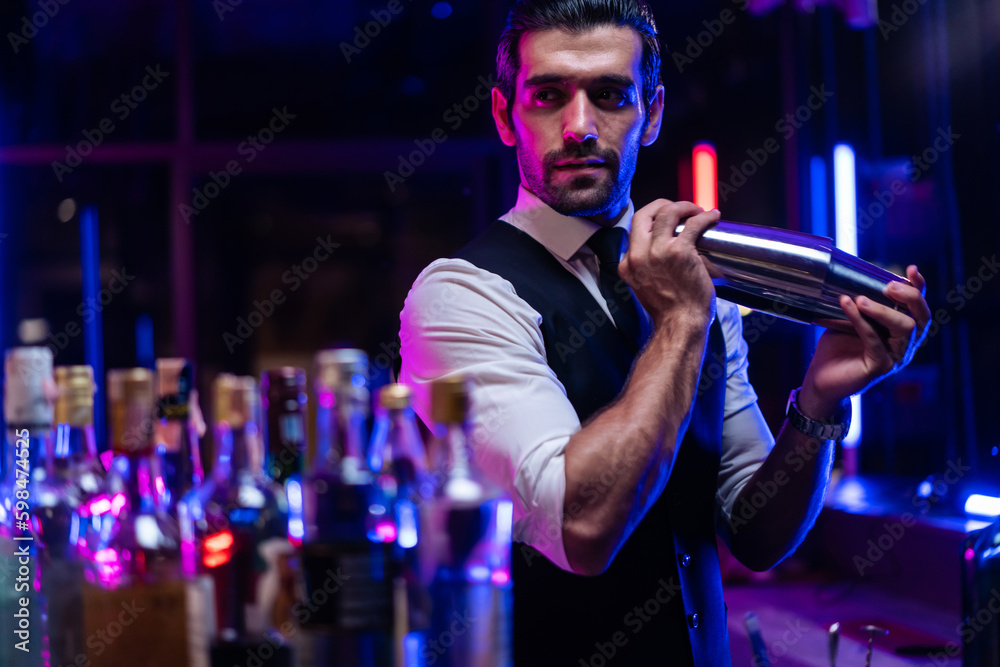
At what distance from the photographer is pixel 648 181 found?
4.11 metres

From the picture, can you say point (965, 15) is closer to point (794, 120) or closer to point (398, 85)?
point (794, 120)

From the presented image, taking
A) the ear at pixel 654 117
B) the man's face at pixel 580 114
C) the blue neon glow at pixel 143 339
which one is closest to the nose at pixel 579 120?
the man's face at pixel 580 114

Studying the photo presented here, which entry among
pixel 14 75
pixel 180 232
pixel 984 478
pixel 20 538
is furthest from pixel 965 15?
pixel 14 75

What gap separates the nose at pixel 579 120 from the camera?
1.17m

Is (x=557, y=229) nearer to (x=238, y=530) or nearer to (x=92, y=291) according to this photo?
(x=238, y=530)

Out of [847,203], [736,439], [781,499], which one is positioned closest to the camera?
[781,499]

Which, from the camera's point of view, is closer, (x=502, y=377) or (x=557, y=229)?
(x=502, y=377)

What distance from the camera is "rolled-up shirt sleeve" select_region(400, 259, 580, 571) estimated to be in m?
0.98

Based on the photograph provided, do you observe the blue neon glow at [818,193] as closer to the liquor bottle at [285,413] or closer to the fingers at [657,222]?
the fingers at [657,222]

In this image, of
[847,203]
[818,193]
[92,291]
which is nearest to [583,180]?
[847,203]

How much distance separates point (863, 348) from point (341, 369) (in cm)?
74

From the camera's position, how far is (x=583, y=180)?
1215 mm

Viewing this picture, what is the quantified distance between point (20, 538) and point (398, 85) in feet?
13.9

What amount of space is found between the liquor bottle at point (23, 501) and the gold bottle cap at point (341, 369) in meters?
0.23
